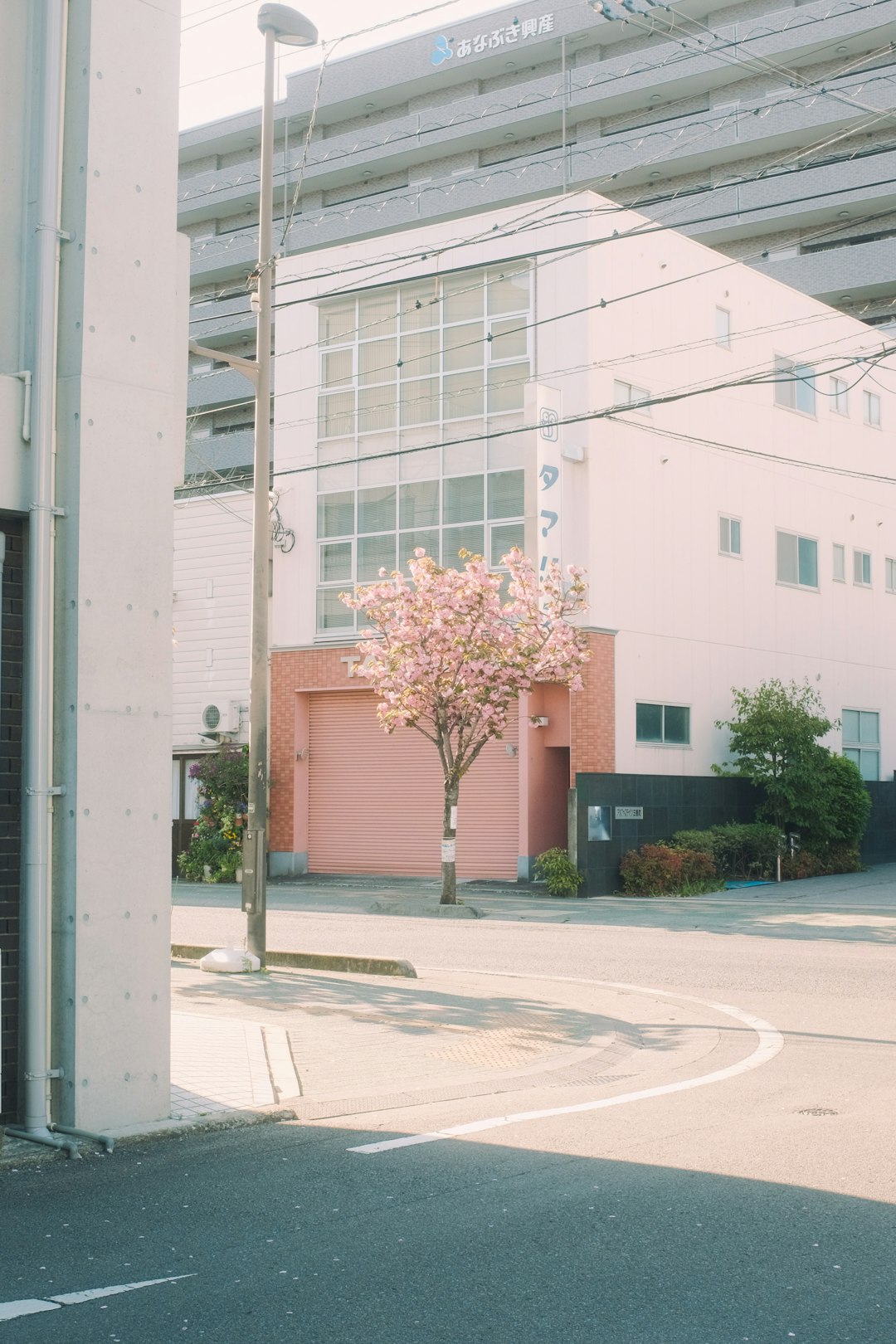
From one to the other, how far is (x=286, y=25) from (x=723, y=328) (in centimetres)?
1712

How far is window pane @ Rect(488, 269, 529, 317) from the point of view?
29.0 metres

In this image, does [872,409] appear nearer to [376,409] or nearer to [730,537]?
[730,537]

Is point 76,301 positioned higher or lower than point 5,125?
lower

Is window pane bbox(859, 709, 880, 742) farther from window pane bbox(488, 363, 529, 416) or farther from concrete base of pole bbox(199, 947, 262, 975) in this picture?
concrete base of pole bbox(199, 947, 262, 975)

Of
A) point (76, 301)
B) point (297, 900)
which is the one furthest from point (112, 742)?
point (297, 900)

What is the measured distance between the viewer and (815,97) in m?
49.3

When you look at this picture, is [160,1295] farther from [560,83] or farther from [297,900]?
[560,83]

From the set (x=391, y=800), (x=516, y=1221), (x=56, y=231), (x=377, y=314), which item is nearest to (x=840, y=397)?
(x=377, y=314)

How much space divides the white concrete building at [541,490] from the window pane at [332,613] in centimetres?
4

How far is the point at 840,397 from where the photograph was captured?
117ft

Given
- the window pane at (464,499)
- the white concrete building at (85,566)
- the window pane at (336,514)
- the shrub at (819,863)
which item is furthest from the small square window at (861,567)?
the white concrete building at (85,566)

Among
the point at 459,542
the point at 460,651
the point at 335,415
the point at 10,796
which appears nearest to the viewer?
the point at 10,796

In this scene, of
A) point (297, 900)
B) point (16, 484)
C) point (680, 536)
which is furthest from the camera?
point (680, 536)

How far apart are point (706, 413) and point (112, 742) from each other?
25.0m
